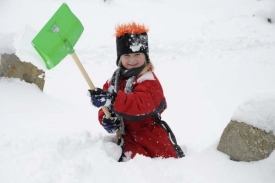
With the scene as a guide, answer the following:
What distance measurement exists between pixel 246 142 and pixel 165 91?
4.11 metres

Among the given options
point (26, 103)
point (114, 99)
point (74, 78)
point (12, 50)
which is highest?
point (114, 99)

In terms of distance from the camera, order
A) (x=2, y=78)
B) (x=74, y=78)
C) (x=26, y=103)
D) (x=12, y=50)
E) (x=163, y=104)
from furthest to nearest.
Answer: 1. (x=74, y=78)
2. (x=12, y=50)
3. (x=2, y=78)
4. (x=26, y=103)
5. (x=163, y=104)

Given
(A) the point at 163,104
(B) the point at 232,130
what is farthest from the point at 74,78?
(B) the point at 232,130

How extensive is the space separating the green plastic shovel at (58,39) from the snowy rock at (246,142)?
3.57ft

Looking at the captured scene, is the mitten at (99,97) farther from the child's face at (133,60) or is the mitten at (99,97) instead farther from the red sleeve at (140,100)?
the child's face at (133,60)

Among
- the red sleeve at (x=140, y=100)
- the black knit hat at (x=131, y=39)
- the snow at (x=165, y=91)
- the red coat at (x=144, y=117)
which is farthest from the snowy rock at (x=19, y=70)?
the red sleeve at (x=140, y=100)

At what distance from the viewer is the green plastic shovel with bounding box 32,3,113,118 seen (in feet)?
7.63

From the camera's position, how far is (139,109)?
99.0 inches

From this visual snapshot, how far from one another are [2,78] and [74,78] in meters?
2.83

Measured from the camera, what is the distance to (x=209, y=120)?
4914 mm

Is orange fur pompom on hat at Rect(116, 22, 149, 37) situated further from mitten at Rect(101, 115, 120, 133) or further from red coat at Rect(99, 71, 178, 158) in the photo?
mitten at Rect(101, 115, 120, 133)

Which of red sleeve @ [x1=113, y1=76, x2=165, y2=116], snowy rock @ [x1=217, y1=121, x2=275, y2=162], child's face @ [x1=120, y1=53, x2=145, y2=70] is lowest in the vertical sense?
snowy rock @ [x1=217, y1=121, x2=275, y2=162]

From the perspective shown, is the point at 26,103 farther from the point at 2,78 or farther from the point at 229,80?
the point at 229,80

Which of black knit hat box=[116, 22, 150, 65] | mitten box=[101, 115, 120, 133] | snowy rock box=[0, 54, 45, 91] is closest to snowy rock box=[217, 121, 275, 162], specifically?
mitten box=[101, 115, 120, 133]
